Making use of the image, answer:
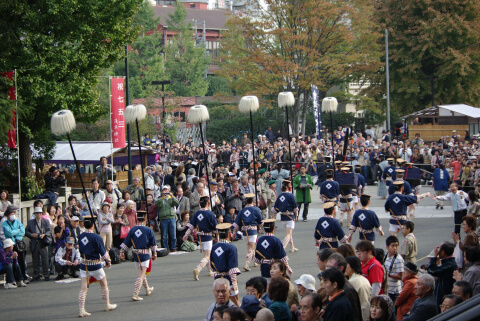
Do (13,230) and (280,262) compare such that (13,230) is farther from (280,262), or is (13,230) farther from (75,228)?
(280,262)

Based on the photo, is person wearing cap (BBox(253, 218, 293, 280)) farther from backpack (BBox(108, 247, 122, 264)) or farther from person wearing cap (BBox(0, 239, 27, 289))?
backpack (BBox(108, 247, 122, 264))

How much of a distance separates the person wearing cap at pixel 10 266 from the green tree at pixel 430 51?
29744mm

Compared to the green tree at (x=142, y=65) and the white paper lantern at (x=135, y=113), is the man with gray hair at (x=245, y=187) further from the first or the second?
the green tree at (x=142, y=65)

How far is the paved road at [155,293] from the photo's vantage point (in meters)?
11.0

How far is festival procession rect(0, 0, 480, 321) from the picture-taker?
813cm

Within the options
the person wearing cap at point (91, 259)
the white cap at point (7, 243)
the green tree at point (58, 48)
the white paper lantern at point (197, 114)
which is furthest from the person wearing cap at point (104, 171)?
the person wearing cap at point (91, 259)

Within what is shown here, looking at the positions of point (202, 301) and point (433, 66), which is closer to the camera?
point (202, 301)

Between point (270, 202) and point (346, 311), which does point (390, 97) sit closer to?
point (270, 202)

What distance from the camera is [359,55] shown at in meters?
36.8

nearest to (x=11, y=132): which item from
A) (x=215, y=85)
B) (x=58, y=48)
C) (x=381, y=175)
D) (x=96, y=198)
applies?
(x=58, y=48)

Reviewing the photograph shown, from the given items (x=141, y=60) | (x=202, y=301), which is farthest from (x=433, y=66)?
(x=202, y=301)

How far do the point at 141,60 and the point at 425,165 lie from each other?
98.3 ft

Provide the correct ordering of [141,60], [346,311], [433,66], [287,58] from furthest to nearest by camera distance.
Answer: [141,60] < [433,66] < [287,58] < [346,311]

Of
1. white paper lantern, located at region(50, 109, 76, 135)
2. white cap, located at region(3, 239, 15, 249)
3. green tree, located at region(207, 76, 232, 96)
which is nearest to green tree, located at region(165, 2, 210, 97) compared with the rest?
green tree, located at region(207, 76, 232, 96)
